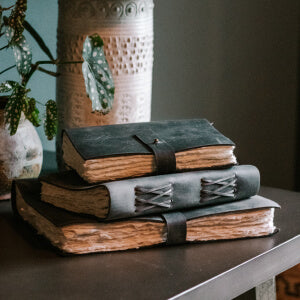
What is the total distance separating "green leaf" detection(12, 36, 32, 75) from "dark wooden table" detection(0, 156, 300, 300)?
27 centimetres

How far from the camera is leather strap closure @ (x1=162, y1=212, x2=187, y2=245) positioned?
76 cm

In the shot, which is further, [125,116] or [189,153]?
[125,116]

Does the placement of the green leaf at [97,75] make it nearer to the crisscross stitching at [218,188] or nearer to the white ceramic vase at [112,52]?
the white ceramic vase at [112,52]

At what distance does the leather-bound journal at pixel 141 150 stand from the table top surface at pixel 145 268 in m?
0.11

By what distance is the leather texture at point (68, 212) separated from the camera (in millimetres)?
737

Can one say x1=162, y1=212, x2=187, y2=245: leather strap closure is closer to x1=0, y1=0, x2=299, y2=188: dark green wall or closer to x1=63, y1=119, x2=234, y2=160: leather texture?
x1=63, y1=119, x2=234, y2=160: leather texture

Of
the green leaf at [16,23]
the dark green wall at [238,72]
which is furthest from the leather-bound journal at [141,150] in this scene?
the dark green wall at [238,72]

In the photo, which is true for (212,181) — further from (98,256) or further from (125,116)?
(125,116)

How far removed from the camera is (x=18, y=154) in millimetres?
990

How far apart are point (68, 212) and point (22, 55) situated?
306 mm

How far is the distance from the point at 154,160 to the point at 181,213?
0.08m

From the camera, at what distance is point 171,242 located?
776 millimetres

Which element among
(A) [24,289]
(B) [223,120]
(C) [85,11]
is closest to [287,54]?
(B) [223,120]

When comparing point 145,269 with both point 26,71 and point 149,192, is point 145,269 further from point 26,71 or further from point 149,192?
point 26,71
